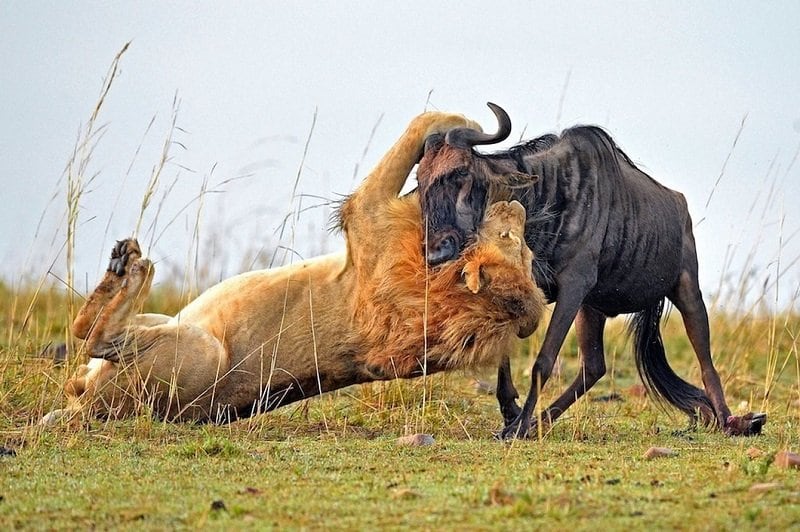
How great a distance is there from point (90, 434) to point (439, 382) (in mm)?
2445

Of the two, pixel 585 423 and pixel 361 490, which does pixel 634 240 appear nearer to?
pixel 585 423

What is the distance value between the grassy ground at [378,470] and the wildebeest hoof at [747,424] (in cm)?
9

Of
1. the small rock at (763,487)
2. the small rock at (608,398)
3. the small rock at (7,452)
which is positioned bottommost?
the small rock at (7,452)

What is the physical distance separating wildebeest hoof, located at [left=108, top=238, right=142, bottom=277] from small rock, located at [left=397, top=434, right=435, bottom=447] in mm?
1768

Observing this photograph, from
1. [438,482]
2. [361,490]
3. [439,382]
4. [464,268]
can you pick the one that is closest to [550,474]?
[438,482]

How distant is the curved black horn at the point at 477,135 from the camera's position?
6152 millimetres

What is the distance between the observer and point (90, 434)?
588cm

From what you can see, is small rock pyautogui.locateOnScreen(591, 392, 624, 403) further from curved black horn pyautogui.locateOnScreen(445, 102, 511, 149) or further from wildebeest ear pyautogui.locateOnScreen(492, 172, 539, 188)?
curved black horn pyautogui.locateOnScreen(445, 102, 511, 149)


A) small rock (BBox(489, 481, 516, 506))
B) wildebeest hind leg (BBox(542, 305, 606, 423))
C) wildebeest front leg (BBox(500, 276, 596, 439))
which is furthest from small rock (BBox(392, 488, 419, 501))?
wildebeest hind leg (BBox(542, 305, 606, 423))

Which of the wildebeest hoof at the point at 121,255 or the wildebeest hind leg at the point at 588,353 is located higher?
the wildebeest hoof at the point at 121,255

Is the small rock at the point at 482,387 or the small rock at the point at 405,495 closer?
the small rock at the point at 405,495

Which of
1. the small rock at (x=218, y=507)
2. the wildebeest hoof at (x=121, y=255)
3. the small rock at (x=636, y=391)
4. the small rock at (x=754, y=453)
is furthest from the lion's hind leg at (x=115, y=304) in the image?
the small rock at (x=636, y=391)

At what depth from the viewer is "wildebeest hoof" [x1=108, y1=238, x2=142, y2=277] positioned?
6324 millimetres

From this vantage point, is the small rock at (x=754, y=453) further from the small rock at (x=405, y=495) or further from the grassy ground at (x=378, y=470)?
the small rock at (x=405, y=495)
